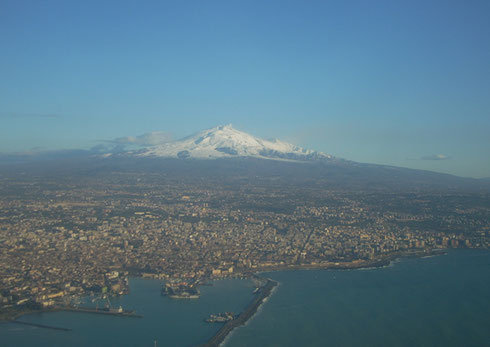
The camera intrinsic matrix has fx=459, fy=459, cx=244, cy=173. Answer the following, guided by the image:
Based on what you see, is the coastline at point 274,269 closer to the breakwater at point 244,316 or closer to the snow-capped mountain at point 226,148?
the breakwater at point 244,316

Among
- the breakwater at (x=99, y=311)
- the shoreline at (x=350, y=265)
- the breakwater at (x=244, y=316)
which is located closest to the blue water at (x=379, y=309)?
the breakwater at (x=244, y=316)

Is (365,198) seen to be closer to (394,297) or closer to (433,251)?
(433,251)

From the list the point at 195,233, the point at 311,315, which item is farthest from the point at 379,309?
the point at 195,233

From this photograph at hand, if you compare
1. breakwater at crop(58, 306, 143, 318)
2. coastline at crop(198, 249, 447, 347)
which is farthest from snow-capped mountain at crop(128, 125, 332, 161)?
breakwater at crop(58, 306, 143, 318)

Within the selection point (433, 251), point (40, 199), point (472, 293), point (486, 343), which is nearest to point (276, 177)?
point (40, 199)

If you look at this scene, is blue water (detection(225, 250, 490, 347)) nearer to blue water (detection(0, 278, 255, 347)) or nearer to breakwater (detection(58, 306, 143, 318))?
blue water (detection(0, 278, 255, 347))

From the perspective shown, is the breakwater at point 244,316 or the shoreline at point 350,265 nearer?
the breakwater at point 244,316
